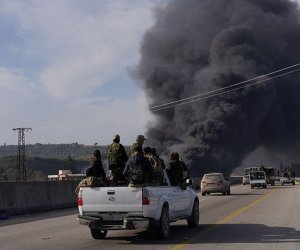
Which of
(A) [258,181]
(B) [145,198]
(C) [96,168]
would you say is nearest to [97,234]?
(C) [96,168]

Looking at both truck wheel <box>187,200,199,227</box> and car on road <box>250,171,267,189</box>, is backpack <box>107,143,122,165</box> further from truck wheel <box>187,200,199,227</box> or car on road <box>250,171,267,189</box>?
car on road <box>250,171,267,189</box>

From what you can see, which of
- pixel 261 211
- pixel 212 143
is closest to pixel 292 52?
pixel 212 143

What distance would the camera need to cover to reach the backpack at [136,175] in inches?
417

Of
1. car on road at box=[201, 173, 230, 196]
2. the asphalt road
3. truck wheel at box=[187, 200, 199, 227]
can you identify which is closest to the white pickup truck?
the asphalt road

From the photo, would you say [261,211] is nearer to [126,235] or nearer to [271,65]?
A: [126,235]

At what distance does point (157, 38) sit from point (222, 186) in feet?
184

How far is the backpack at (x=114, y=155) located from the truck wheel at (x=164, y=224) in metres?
1.55

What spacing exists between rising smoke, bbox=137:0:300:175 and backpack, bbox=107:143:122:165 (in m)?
53.7

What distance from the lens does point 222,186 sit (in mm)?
33062

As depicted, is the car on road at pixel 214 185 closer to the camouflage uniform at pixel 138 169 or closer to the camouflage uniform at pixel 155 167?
the camouflage uniform at pixel 155 167

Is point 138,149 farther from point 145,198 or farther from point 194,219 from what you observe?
point 194,219

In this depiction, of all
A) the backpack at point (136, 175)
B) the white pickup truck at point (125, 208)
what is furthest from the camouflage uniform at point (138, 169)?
the white pickup truck at point (125, 208)

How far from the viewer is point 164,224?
11.0 metres

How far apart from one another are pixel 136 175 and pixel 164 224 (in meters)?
1.25
